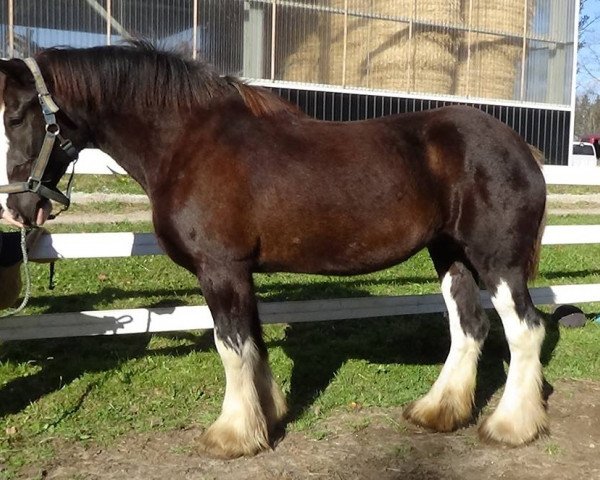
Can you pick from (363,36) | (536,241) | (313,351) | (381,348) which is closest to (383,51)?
(363,36)

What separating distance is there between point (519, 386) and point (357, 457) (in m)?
1.00

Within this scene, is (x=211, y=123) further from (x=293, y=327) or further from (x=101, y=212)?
→ (x=101, y=212)

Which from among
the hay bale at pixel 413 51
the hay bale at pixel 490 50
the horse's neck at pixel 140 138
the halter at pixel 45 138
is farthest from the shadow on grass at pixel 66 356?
the hay bale at pixel 490 50

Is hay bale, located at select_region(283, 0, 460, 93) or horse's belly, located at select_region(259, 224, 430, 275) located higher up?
hay bale, located at select_region(283, 0, 460, 93)

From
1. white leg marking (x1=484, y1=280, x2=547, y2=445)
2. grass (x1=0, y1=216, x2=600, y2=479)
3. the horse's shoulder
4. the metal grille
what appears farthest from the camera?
the metal grille

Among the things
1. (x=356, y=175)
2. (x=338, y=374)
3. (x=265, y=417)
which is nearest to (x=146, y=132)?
(x=356, y=175)

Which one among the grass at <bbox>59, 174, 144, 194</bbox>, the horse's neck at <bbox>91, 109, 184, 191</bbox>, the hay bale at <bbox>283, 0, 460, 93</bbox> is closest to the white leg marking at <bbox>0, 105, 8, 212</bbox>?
the horse's neck at <bbox>91, 109, 184, 191</bbox>

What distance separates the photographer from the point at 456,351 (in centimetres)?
411

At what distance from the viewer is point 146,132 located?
11.5 ft

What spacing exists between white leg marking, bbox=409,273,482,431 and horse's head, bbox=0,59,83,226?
2.36 meters

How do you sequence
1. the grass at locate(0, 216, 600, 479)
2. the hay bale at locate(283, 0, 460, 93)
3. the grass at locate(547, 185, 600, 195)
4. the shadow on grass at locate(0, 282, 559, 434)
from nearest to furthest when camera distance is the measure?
the grass at locate(0, 216, 600, 479)
the shadow on grass at locate(0, 282, 559, 434)
the grass at locate(547, 185, 600, 195)
the hay bale at locate(283, 0, 460, 93)

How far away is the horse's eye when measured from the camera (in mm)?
3236

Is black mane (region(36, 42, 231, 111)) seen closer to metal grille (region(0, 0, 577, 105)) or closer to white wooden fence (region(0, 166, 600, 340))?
white wooden fence (region(0, 166, 600, 340))

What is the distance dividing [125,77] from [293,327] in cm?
280
